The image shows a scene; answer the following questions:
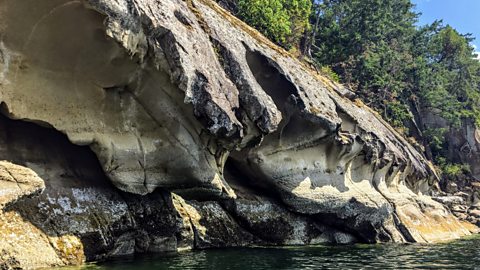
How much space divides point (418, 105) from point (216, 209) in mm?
48063

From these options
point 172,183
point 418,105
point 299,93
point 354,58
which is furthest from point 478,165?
point 172,183

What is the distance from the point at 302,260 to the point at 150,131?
25.8 ft

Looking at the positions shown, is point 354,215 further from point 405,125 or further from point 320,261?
point 405,125

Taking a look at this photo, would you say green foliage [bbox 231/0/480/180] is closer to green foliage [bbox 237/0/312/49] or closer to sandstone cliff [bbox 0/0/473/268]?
green foliage [bbox 237/0/312/49]

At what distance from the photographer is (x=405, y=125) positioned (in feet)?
185

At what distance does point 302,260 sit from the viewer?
1823cm

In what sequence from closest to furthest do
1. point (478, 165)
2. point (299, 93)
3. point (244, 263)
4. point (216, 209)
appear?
point (244, 263), point (216, 209), point (299, 93), point (478, 165)

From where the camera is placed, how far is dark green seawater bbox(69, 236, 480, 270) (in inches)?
612

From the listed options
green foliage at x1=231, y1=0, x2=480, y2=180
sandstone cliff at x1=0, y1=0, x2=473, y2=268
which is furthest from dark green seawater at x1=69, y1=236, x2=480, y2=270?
green foliage at x1=231, y1=0, x2=480, y2=180

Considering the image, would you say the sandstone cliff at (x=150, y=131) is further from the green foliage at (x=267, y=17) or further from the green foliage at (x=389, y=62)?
the green foliage at (x=389, y=62)

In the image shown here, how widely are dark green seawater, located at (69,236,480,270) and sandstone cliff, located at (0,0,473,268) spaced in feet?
5.25

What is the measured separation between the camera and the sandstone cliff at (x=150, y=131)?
14.8 m

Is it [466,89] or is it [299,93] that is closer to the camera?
[299,93]

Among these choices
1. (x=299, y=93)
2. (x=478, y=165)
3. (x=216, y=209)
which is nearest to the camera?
(x=216, y=209)
